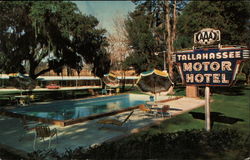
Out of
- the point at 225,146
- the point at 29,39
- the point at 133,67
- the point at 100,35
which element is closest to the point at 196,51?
the point at 225,146

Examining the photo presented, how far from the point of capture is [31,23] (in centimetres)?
1812

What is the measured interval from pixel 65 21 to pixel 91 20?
224 inches

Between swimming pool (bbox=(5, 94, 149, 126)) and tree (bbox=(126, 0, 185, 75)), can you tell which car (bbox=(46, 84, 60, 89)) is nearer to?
tree (bbox=(126, 0, 185, 75))

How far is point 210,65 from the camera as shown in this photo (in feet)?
30.5

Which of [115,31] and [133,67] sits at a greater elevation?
[115,31]

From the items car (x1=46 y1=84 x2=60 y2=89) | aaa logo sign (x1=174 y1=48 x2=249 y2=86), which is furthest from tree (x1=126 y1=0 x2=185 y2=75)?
aaa logo sign (x1=174 y1=48 x2=249 y2=86)

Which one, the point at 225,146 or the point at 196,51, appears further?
the point at 196,51

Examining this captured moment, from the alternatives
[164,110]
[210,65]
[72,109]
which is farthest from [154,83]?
[72,109]

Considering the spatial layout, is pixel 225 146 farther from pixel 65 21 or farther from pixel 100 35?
pixel 100 35

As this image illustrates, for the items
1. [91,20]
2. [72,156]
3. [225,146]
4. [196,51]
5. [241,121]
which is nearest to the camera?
[72,156]

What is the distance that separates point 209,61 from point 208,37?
1.07 metres

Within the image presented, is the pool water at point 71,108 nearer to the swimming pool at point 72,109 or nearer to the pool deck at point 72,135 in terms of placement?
the swimming pool at point 72,109

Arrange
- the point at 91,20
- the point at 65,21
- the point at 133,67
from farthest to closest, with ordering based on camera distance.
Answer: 1. the point at 133,67
2. the point at 91,20
3. the point at 65,21

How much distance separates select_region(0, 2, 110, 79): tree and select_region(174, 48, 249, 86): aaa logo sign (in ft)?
36.2
